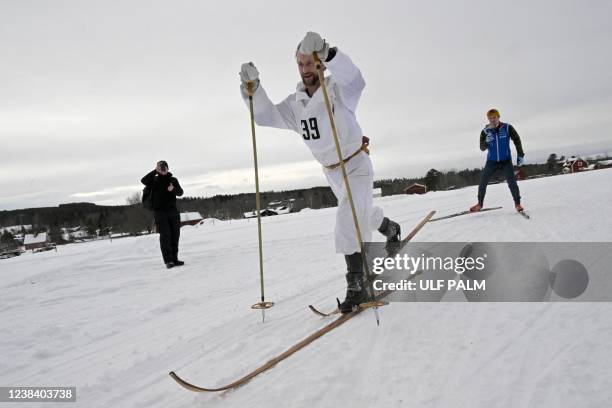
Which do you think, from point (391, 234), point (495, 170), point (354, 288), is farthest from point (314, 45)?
point (495, 170)

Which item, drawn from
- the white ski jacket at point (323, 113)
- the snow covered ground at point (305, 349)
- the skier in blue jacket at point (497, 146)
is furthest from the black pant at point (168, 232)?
the skier in blue jacket at point (497, 146)

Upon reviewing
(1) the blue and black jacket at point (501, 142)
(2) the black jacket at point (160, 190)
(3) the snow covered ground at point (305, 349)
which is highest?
(1) the blue and black jacket at point (501, 142)

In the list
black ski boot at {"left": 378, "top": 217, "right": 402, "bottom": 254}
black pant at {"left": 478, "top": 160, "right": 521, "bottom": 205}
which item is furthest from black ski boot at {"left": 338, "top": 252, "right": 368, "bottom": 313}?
black pant at {"left": 478, "top": 160, "right": 521, "bottom": 205}

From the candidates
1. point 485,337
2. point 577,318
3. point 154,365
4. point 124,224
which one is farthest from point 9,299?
point 124,224

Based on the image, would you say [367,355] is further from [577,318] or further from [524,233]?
[524,233]

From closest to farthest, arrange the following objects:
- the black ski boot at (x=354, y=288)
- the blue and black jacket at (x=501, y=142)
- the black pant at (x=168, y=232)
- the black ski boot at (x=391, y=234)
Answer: the black ski boot at (x=354, y=288) → the black ski boot at (x=391, y=234) → the black pant at (x=168, y=232) → the blue and black jacket at (x=501, y=142)

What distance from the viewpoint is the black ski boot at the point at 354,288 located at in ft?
9.78

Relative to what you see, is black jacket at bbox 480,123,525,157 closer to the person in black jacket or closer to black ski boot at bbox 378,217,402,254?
black ski boot at bbox 378,217,402,254

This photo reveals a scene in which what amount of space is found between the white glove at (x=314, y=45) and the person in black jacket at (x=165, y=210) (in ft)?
15.6

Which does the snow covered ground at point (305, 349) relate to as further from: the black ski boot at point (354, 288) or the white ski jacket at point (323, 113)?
the white ski jacket at point (323, 113)

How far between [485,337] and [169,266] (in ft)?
18.3

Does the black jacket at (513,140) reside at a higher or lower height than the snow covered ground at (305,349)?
higher

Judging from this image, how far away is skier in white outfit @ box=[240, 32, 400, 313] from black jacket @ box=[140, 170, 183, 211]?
3.95 m

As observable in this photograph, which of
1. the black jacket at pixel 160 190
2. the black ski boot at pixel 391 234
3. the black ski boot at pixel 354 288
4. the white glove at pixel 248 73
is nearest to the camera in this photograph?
the black ski boot at pixel 354 288
